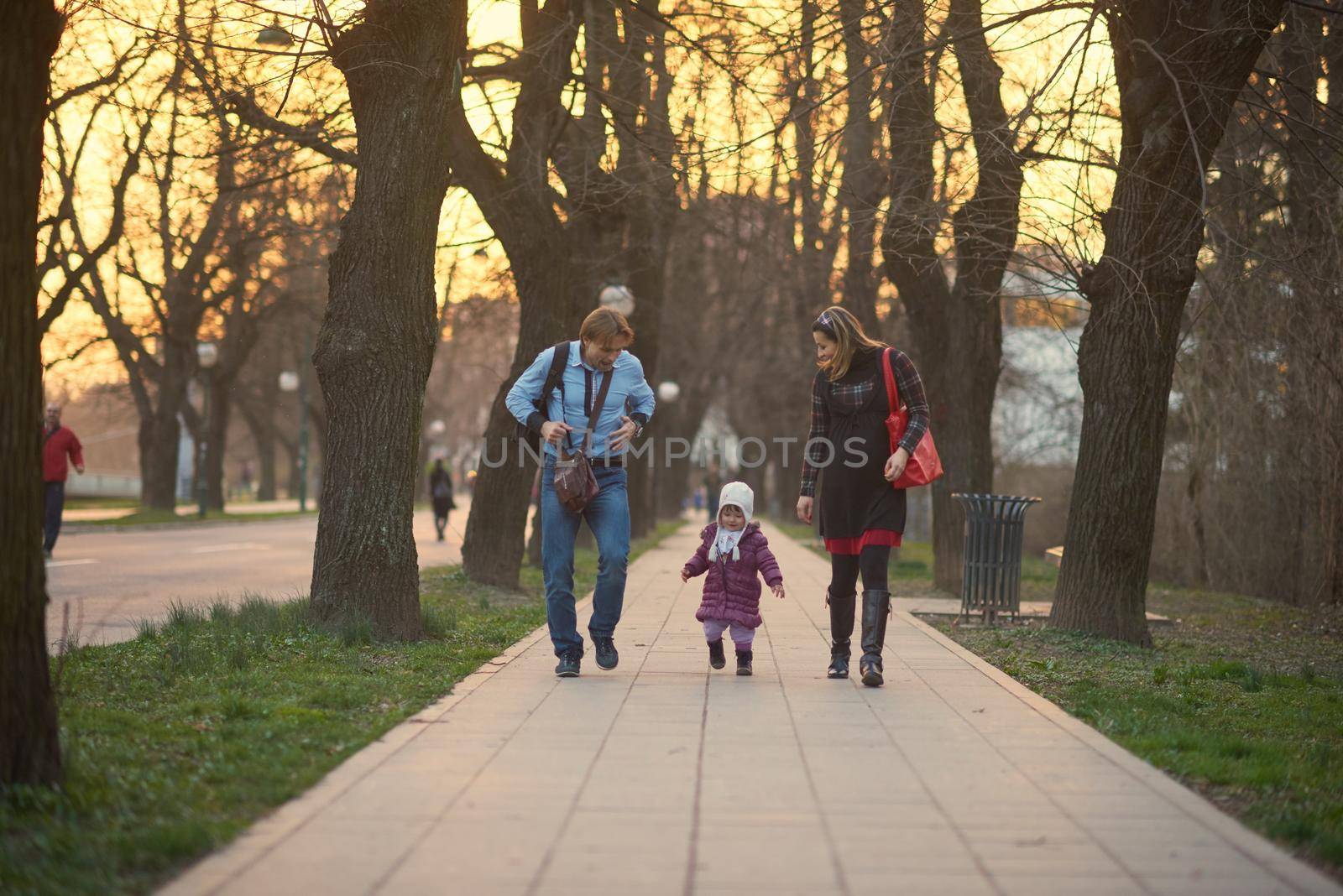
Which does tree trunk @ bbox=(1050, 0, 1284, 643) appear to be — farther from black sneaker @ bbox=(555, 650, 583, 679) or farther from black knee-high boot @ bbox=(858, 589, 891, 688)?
black sneaker @ bbox=(555, 650, 583, 679)

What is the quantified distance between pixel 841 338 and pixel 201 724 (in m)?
3.83

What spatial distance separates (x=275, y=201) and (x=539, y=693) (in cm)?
1444

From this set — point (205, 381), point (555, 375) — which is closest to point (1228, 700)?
point (555, 375)

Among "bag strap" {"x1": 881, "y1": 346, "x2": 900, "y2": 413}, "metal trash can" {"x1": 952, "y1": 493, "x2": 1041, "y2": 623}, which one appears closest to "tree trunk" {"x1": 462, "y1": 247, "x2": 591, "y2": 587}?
"metal trash can" {"x1": 952, "y1": 493, "x2": 1041, "y2": 623}

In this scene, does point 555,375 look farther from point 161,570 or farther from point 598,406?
point 161,570

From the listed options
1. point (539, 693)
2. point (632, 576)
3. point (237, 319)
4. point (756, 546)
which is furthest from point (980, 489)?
point (237, 319)

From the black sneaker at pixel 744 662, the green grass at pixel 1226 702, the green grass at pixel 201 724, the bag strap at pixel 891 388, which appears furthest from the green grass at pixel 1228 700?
the green grass at pixel 201 724

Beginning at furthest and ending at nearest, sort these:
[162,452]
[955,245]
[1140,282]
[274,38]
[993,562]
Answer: [162,452]
[955,245]
[993,562]
[274,38]
[1140,282]

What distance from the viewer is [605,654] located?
8180 mm

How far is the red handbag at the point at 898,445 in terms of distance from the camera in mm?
7738

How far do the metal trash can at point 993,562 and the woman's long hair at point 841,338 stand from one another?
16.1 ft

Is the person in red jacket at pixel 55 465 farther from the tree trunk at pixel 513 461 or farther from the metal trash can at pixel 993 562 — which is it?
the metal trash can at pixel 993 562

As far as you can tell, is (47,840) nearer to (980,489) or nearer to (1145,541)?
(1145,541)

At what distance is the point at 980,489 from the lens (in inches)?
658
